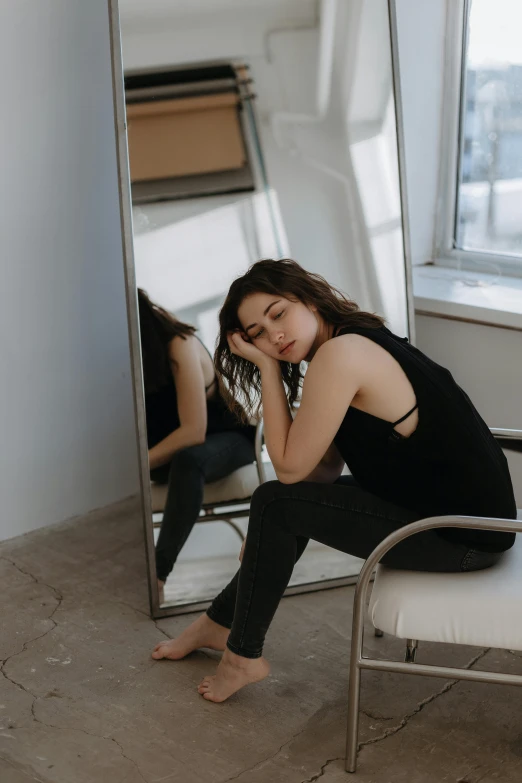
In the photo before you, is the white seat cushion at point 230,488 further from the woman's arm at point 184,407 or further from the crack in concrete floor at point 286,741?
the crack in concrete floor at point 286,741

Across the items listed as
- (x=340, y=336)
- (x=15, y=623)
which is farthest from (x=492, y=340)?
(x=15, y=623)

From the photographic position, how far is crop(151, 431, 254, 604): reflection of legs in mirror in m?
2.33

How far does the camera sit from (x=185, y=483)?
2.33m

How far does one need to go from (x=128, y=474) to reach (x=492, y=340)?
1229mm

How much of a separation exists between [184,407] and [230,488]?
253mm

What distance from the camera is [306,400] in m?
1.76

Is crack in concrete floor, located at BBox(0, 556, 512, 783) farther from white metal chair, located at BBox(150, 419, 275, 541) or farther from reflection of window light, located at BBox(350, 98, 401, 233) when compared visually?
reflection of window light, located at BBox(350, 98, 401, 233)

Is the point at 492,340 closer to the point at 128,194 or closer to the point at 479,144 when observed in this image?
the point at 479,144

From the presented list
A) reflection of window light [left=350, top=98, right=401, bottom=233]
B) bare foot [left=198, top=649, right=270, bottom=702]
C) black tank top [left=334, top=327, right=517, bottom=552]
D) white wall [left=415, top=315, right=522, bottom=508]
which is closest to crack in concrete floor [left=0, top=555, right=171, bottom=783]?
bare foot [left=198, top=649, right=270, bottom=702]

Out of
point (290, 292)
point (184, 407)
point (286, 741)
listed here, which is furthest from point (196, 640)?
point (290, 292)

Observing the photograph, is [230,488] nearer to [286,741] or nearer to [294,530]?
[294,530]

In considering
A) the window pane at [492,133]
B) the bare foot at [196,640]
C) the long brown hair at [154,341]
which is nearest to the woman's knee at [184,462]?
the long brown hair at [154,341]

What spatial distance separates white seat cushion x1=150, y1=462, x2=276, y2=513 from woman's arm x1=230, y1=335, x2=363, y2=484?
55cm

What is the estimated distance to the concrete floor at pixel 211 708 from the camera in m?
1.75
